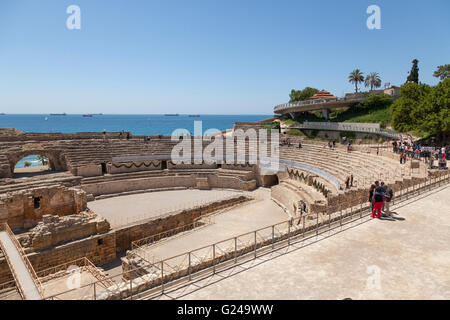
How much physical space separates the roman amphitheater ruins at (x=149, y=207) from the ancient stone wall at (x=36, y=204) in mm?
62

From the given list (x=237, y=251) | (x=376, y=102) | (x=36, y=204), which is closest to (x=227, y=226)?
(x=237, y=251)

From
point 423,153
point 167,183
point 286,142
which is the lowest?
point 167,183

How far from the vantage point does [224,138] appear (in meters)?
38.6

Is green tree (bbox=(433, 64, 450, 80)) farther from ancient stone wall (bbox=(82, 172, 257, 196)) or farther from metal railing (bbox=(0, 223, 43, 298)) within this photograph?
metal railing (bbox=(0, 223, 43, 298))

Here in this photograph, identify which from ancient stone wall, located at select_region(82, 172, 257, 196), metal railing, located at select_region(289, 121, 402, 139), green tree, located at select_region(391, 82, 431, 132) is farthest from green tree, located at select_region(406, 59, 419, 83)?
ancient stone wall, located at select_region(82, 172, 257, 196)

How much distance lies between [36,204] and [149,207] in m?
7.67

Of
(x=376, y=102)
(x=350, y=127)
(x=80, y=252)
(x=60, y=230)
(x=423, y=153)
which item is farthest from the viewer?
(x=376, y=102)

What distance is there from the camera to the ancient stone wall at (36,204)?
18.8 meters

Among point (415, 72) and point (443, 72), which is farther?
point (443, 72)

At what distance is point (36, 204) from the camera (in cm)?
2012

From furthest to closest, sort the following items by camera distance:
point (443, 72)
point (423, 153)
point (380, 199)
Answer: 1. point (443, 72)
2. point (423, 153)
3. point (380, 199)

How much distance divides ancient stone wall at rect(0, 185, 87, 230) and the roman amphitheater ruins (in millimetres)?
62

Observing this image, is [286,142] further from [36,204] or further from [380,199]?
[36,204]
